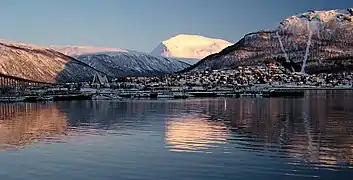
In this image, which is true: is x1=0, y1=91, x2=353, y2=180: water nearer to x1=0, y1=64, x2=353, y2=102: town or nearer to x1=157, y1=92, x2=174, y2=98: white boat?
x1=157, y1=92, x2=174, y2=98: white boat

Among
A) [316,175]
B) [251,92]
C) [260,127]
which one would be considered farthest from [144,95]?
[316,175]

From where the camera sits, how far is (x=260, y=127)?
35.4 meters

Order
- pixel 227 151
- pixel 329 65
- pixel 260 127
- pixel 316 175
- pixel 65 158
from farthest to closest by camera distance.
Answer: pixel 329 65 → pixel 260 127 → pixel 227 151 → pixel 65 158 → pixel 316 175

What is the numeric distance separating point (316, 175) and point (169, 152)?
7602 mm

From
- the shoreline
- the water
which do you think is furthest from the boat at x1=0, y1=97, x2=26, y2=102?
the water

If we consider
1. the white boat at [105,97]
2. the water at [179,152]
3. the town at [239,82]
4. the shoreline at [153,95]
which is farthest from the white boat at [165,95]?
the water at [179,152]

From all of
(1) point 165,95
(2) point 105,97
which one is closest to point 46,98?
(2) point 105,97

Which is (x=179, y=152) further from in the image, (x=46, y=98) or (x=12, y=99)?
(x=46, y=98)

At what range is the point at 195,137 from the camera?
2941 centimetres

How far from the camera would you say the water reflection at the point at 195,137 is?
82.9 feet

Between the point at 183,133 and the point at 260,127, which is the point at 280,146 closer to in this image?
the point at 183,133

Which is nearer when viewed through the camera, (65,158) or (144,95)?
(65,158)

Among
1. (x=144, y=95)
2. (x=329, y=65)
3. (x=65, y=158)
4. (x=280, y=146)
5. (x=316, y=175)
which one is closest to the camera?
(x=316, y=175)

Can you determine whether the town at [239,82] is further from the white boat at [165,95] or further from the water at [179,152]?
the water at [179,152]
